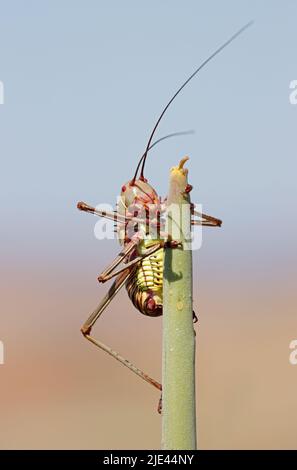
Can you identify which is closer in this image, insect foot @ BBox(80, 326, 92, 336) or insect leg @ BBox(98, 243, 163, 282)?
insect leg @ BBox(98, 243, 163, 282)

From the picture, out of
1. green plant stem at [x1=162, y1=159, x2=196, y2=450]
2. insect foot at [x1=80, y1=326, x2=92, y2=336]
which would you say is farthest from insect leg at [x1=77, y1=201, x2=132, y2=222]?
green plant stem at [x1=162, y1=159, x2=196, y2=450]

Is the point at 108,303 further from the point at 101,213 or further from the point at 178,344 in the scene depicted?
the point at 178,344

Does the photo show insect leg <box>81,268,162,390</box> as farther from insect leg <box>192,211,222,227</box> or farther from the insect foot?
insect leg <box>192,211,222,227</box>

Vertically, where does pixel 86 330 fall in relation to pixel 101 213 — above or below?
below

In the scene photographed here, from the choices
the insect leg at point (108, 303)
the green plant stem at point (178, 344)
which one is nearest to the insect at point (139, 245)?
the insect leg at point (108, 303)

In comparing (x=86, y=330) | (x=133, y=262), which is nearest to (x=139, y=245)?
(x=133, y=262)

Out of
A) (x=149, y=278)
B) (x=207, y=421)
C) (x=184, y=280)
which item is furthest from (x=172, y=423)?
(x=207, y=421)

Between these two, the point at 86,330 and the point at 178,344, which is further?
the point at 86,330
